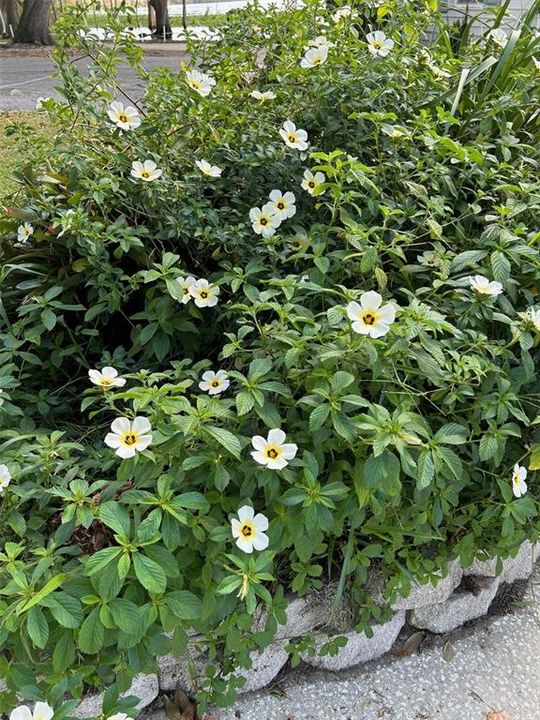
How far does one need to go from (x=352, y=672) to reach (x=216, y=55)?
2.12 m

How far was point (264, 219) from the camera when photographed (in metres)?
1.82

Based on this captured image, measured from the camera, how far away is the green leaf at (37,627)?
3.51 feet

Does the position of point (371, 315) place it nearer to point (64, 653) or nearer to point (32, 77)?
point (64, 653)

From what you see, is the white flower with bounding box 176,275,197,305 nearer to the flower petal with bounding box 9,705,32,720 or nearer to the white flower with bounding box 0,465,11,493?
the white flower with bounding box 0,465,11,493

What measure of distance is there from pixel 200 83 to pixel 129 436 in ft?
4.51

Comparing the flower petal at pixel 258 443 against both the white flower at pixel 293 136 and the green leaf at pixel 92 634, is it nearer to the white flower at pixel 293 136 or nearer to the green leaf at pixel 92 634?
the green leaf at pixel 92 634

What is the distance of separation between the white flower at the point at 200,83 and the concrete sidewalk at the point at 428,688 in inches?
67.2

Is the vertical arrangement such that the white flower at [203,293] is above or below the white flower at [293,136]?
below

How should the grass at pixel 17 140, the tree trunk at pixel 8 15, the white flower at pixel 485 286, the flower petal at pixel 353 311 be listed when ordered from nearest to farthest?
the flower petal at pixel 353 311, the white flower at pixel 485 286, the grass at pixel 17 140, the tree trunk at pixel 8 15

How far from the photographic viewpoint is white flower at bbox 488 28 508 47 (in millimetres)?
2490

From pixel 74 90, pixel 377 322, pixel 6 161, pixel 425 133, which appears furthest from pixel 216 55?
pixel 6 161

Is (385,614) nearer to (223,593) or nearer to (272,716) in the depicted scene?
(272,716)

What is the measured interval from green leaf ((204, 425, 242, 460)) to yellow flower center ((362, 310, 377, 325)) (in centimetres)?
33

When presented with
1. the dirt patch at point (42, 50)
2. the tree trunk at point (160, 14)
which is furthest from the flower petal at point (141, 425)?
the tree trunk at point (160, 14)
